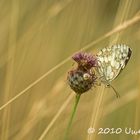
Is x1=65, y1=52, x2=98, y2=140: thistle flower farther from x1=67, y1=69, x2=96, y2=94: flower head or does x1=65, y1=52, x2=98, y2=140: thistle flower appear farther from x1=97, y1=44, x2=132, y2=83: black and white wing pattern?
x1=97, y1=44, x2=132, y2=83: black and white wing pattern

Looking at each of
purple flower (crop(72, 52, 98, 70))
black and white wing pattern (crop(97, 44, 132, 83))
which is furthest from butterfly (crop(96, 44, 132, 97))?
purple flower (crop(72, 52, 98, 70))

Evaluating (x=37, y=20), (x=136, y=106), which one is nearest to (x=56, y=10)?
(x=37, y=20)

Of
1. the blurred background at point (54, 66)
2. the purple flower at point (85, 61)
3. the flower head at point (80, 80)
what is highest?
the blurred background at point (54, 66)

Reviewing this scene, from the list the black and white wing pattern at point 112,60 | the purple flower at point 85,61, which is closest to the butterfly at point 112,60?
the black and white wing pattern at point 112,60

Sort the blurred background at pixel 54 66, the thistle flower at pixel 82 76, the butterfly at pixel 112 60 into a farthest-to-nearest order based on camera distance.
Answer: the blurred background at pixel 54 66 → the butterfly at pixel 112 60 → the thistle flower at pixel 82 76

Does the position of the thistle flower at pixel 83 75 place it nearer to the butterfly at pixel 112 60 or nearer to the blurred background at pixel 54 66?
the butterfly at pixel 112 60

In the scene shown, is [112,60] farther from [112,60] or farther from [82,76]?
[82,76]

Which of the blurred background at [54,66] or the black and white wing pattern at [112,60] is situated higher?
the blurred background at [54,66]
